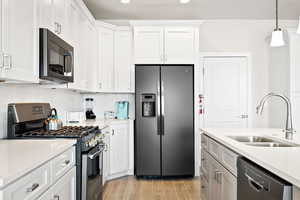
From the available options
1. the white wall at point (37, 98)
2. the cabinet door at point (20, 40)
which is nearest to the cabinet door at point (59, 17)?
the cabinet door at point (20, 40)

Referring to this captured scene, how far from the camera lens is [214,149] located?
2.49 m

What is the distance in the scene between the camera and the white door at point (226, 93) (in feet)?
15.8

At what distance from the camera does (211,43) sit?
15.7 feet

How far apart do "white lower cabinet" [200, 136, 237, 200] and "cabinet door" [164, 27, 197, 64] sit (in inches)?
66.1

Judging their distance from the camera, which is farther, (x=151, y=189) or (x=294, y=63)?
(x=294, y=63)

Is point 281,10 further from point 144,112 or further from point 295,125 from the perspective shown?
point 144,112

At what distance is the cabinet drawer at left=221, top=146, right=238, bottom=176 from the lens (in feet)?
6.20

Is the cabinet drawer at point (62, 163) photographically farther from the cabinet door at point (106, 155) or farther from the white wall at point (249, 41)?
the white wall at point (249, 41)

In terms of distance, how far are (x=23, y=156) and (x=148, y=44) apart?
→ 3096mm

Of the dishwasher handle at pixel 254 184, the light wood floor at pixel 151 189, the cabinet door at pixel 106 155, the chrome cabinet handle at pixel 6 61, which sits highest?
the chrome cabinet handle at pixel 6 61

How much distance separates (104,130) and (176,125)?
45.9 inches

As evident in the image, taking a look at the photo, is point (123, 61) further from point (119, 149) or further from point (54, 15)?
point (54, 15)

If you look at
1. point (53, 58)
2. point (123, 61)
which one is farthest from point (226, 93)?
point (53, 58)

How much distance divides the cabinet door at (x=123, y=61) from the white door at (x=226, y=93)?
1383 millimetres
